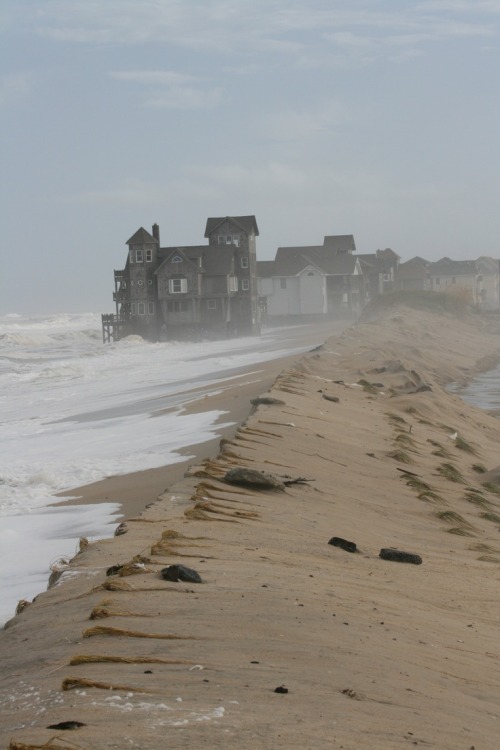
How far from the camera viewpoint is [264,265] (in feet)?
341

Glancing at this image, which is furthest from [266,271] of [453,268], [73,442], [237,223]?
[73,442]

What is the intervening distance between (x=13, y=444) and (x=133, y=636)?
1474 cm

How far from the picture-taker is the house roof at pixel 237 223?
275 ft

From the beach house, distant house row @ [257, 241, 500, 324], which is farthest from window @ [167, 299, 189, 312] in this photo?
the beach house

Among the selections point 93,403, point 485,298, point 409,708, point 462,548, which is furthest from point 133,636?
point 485,298

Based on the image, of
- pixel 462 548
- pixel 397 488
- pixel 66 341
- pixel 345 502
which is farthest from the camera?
pixel 66 341

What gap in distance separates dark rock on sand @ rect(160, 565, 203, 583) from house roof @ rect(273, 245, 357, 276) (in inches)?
3781

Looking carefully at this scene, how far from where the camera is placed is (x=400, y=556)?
326 inches

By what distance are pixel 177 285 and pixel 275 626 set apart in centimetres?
7549

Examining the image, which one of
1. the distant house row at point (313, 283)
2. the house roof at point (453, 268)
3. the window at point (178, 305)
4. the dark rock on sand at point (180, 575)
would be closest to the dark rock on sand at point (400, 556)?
the dark rock on sand at point (180, 575)

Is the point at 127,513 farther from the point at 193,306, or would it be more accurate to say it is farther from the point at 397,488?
the point at 193,306

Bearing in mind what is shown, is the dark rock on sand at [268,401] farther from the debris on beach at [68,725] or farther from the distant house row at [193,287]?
the distant house row at [193,287]

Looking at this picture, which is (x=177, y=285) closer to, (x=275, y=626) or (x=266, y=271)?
(x=266, y=271)

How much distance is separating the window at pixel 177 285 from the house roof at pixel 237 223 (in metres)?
5.97
